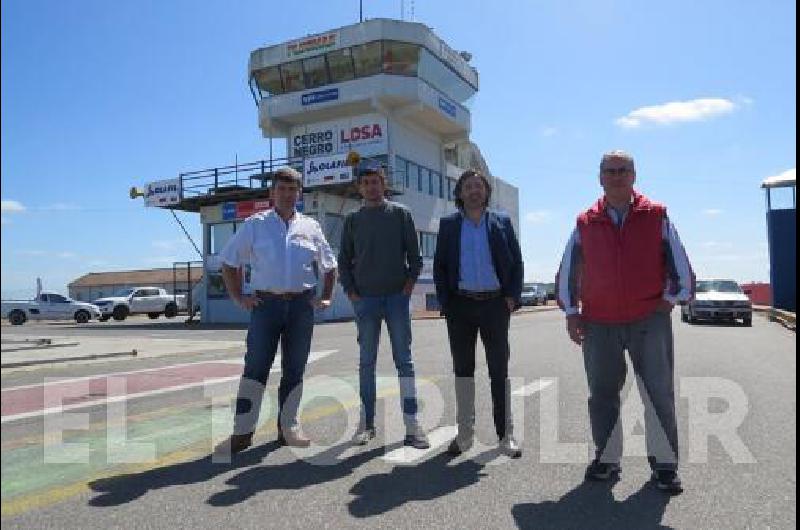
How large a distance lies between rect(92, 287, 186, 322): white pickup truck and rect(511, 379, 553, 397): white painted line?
3364 centimetres

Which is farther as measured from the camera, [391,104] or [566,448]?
[391,104]

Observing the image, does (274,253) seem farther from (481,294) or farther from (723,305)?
(723,305)

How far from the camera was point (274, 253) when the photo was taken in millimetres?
4961

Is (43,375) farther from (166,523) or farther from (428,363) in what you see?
(166,523)

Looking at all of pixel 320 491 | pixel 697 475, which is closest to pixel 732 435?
pixel 697 475

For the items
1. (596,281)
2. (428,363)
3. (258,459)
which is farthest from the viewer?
(428,363)

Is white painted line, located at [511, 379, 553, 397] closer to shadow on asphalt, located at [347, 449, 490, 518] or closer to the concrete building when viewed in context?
shadow on asphalt, located at [347, 449, 490, 518]

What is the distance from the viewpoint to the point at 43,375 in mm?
8758

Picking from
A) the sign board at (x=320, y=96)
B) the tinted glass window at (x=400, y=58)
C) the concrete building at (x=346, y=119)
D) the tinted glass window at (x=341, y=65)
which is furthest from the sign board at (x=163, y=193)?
the tinted glass window at (x=400, y=58)

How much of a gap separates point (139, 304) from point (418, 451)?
1454 inches

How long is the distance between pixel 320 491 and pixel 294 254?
1807 millimetres

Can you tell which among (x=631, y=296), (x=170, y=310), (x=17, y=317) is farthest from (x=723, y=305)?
(x=17, y=317)

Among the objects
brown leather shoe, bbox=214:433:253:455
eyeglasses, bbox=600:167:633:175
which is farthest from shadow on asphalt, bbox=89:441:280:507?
eyeglasses, bbox=600:167:633:175

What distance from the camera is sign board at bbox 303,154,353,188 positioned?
25891 mm
